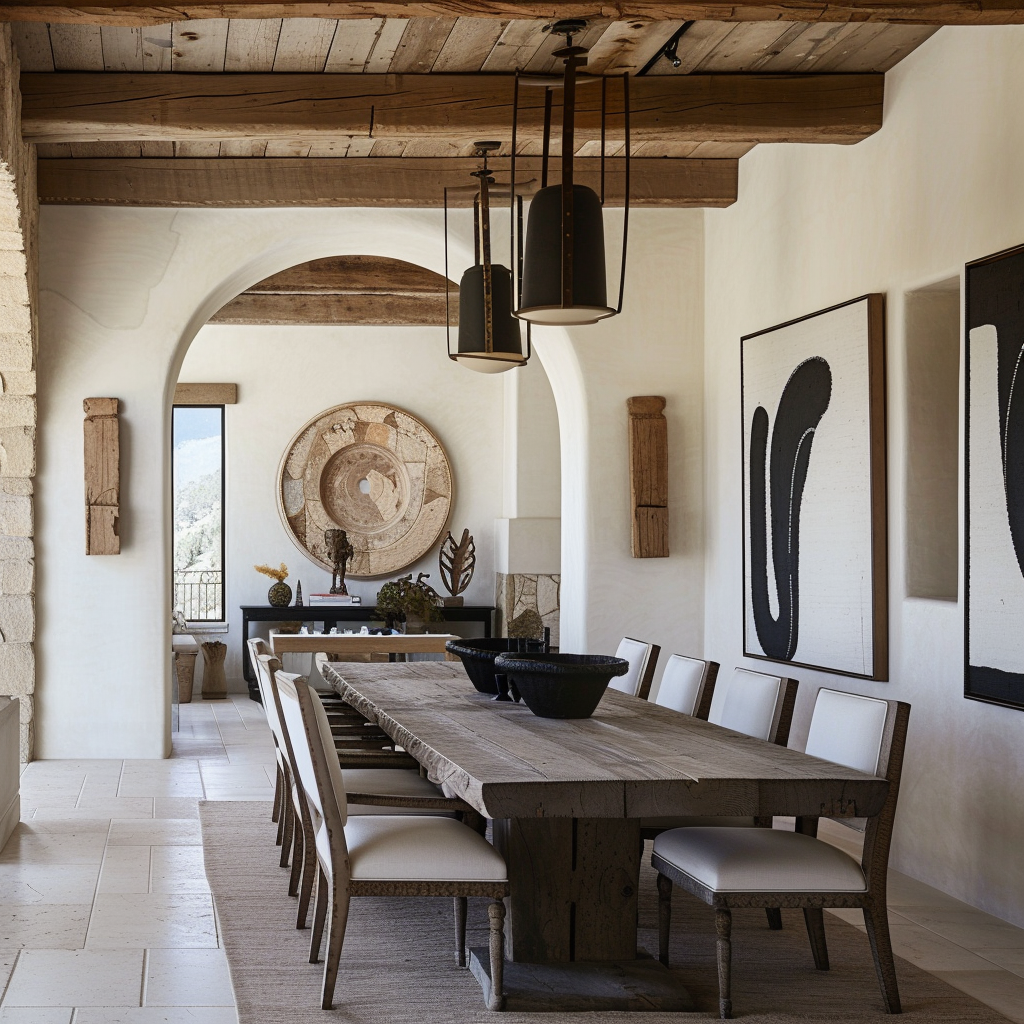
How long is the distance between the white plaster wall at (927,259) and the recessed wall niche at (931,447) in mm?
38

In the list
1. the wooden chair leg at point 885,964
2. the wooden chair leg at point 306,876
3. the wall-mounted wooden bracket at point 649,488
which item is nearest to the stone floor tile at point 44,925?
the wooden chair leg at point 306,876

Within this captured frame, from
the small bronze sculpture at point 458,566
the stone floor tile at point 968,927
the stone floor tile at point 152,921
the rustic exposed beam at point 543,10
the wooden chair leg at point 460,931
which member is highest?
the rustic exposed beam at point 543,10

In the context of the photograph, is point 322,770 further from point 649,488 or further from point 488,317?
point 649,488

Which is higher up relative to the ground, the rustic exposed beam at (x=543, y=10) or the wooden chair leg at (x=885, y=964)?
the rustic exposed beam at (x=543, y=10)

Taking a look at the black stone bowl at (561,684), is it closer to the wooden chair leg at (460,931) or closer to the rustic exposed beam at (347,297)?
the wooden chair leg at (460,931)

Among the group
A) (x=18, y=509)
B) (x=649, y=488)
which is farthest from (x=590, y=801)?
(x=18, y=509)

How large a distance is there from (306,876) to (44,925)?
2.62 ft

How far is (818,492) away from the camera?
5160 millimetres

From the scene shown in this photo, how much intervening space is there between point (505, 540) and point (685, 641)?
2597 millimetres

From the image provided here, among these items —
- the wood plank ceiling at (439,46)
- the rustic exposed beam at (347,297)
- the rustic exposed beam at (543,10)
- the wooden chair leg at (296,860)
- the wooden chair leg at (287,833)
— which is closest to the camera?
the rustic exposed beam at (543,10)

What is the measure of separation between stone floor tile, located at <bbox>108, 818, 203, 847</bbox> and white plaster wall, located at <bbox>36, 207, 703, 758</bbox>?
1463mm

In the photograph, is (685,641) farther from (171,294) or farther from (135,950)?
(135,950)

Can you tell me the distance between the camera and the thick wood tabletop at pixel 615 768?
2.69 meters

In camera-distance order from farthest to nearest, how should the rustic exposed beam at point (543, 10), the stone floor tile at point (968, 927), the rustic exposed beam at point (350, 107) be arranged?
the rustic exposed beam at point (350, 107) < the stone floor tile at point (968, 927) < the rustic exposed beam at point (543, 10)
